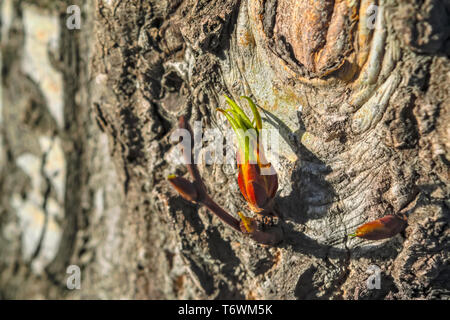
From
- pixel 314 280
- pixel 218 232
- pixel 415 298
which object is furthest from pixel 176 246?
pixel 415 298

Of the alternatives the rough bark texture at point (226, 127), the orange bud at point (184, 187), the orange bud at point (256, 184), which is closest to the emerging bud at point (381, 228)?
the rough bark texture at point (226, 127)

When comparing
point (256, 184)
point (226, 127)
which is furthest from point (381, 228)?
point (226, 127)

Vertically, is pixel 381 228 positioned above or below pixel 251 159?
below

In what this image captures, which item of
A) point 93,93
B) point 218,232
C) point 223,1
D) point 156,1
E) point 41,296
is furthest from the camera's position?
point 41,296

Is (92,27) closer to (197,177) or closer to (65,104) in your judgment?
(65,104)

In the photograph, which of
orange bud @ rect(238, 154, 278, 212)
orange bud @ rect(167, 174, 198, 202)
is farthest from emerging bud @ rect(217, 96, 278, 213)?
orange bud @ rect(167, 174, 198, 202)

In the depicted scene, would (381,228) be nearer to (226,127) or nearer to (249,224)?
(249,224)
